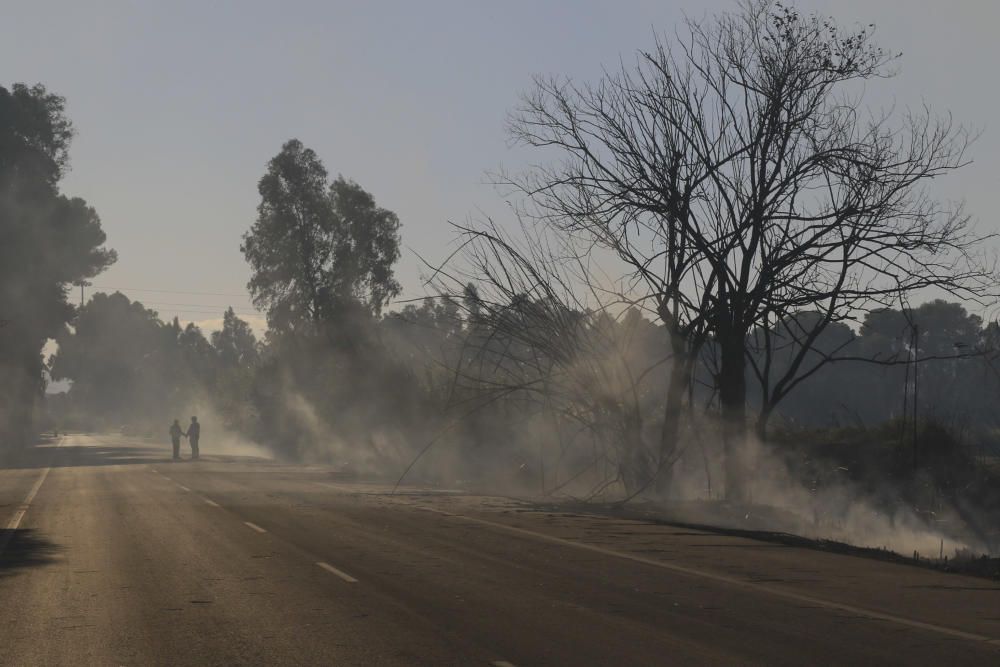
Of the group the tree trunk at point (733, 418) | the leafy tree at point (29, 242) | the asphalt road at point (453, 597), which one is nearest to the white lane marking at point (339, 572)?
the asphalt road at point (453, 597)

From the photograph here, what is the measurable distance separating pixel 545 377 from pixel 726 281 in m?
4.59

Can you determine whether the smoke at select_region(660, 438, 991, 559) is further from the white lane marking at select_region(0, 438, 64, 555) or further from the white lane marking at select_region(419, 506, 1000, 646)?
the white lane marking at select_region(0, 438, 64, 555)

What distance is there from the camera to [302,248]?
64.2 m

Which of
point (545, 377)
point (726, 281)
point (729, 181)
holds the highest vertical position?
point (729, 181)

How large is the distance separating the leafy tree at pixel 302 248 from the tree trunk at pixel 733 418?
39.1 m

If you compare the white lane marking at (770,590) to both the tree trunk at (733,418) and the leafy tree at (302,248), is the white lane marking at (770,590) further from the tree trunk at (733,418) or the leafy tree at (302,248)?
the leafy tree at (302,248)

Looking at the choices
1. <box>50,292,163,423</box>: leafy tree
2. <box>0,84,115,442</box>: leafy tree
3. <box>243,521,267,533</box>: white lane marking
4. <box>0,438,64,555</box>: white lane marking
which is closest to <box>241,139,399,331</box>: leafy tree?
<box>0,84,115,442</box>: leafy tree

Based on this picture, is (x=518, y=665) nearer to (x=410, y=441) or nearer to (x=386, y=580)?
(x=386, y=580)

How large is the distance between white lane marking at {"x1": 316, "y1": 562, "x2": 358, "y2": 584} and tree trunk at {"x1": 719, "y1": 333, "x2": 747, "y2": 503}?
13382 mm

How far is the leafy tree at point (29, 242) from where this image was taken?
69.8 metres

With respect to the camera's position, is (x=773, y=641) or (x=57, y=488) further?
(x=57, y=488)

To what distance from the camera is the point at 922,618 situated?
10500 mm

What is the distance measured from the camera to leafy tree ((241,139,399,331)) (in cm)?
6419

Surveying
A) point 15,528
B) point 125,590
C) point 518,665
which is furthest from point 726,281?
point 518,665
